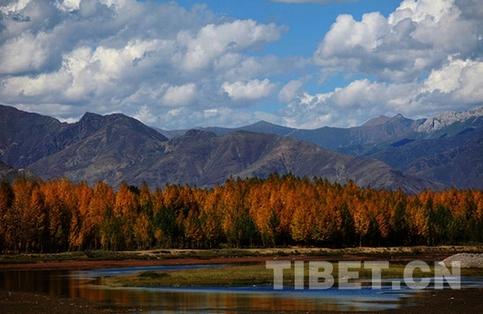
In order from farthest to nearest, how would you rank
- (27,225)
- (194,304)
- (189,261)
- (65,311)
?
(27,225) → (189,261) → (194,304) → (65,311)

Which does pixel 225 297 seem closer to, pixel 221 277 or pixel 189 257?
pixel 221 277

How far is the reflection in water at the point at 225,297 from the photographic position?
73.2m

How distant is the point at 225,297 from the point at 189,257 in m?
90.4

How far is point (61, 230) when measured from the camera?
7338 inches

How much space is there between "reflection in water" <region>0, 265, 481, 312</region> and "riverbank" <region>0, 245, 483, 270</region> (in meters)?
45.6

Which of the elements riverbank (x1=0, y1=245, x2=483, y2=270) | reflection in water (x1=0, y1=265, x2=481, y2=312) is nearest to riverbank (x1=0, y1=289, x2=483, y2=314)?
reflection in water (x1=0, y1=265, x2=481, y2=312)

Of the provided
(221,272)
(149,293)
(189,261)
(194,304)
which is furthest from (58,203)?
(194,304)

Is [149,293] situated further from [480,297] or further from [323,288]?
[480,297]

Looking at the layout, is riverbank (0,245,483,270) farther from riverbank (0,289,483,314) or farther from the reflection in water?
riverbank (0,289,483,314)

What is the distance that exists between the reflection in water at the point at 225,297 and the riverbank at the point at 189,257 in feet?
150

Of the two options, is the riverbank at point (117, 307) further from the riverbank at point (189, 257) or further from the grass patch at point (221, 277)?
the riverbank at point (189, 257)

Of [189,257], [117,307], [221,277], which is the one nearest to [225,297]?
[117,307]

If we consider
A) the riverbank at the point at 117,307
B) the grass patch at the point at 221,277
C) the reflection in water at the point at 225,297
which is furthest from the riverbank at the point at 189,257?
the riverbank at the point at 117,307

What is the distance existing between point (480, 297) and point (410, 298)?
6.76 metres
